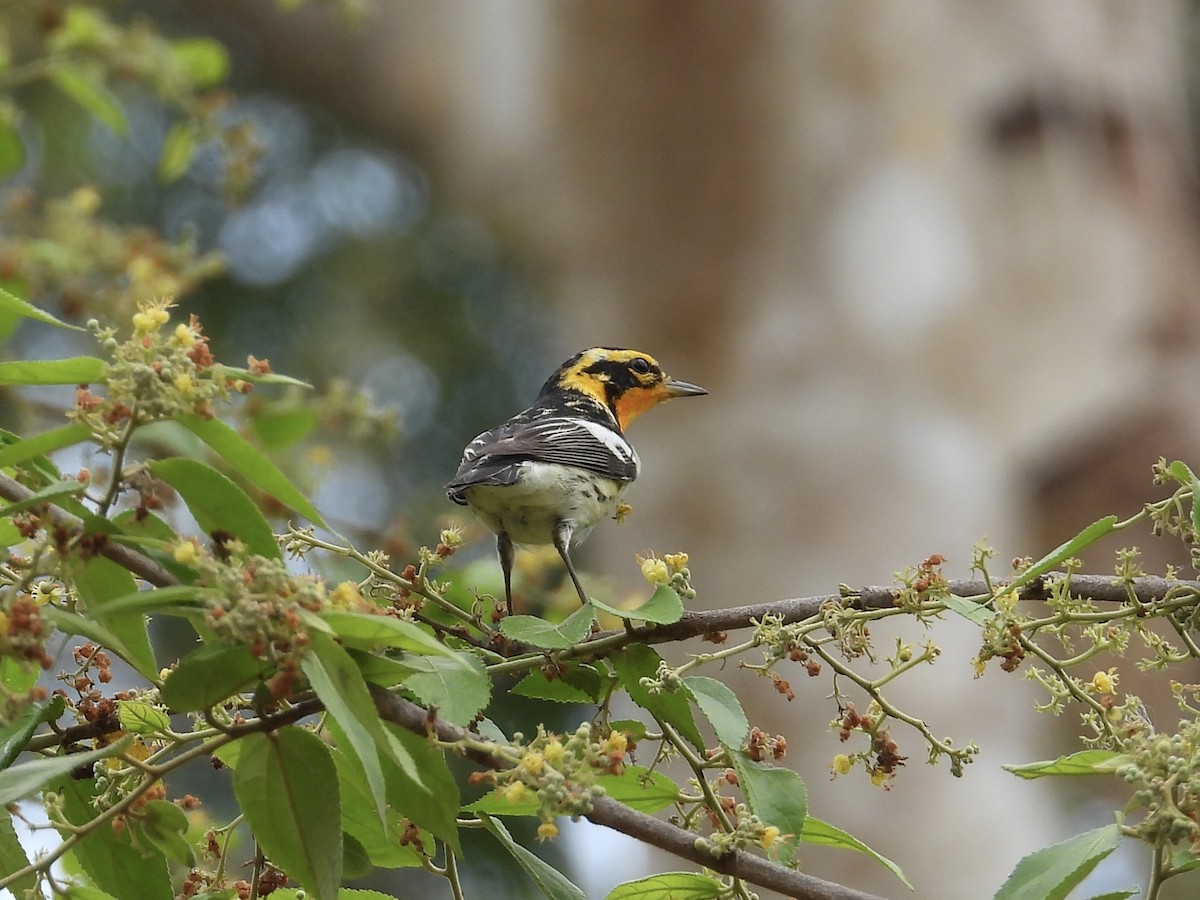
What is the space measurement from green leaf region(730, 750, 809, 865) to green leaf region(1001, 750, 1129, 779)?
9.8 inches

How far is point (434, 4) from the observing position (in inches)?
352

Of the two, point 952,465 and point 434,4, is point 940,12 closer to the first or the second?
point 952,465

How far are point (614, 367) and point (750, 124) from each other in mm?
3375

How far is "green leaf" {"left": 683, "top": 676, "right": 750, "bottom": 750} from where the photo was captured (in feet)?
5.56

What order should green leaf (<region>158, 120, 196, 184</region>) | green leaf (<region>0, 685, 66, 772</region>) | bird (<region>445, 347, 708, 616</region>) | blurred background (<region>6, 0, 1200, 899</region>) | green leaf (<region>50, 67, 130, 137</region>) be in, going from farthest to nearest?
blurred background (<region>6, 0, 1200, 899</region>), green leaf (<region>158, 120, 196, 184</region>), green leaf (<region>50, 67, 130, 137</region>), bird (<region>445, 347, 708, 616</region>), green leaf (<region>0, 685, 66, 772</region>)

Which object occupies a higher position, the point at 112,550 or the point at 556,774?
the point at 112,550

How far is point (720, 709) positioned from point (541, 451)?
1.72 meters

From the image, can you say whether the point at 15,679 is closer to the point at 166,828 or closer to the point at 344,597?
the point at 166,828

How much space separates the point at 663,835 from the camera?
1510 millimetres

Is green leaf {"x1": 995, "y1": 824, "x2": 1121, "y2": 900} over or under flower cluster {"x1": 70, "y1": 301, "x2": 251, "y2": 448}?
under

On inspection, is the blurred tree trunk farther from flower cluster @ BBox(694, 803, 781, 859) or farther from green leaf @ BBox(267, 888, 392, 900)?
flower cluster @ BBox(694, 803, 781, 859)

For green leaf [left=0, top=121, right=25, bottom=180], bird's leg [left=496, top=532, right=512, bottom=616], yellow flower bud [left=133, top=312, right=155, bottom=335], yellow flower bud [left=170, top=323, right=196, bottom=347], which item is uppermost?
green leaf [left=0, top=121, right=25, bottom=180]

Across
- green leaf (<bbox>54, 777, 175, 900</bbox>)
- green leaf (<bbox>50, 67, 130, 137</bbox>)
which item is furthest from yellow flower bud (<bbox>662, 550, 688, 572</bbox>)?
green leaf (<bbox>50, 67, 130, 137</bbox>)

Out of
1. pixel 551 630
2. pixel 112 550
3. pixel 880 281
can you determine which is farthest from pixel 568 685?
pixel 880 281
